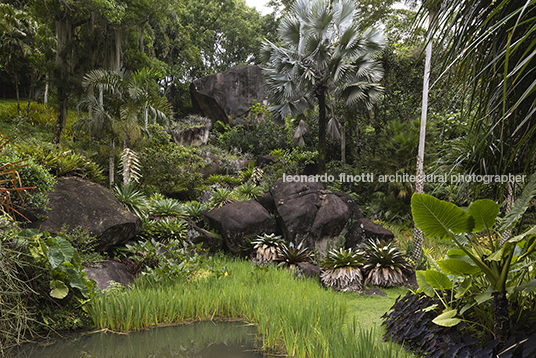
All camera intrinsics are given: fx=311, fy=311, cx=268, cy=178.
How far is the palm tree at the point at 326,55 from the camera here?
9.88 metres

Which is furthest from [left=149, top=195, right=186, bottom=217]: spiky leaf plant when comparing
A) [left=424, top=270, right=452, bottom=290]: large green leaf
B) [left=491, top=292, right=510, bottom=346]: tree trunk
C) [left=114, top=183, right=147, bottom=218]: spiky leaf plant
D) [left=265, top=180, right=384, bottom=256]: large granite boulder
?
A: [left=491, top=292, right=510, bottom=346]: tree trunk

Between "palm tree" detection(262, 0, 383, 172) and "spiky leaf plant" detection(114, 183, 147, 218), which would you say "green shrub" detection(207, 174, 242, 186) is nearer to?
"palm tree" detection(262, 0, 383, 172)

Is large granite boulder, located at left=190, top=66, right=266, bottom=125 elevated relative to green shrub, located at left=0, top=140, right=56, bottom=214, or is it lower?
elevated

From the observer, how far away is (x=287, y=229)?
8.46m

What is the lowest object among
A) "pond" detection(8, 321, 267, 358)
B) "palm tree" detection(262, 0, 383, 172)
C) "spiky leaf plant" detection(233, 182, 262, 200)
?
"pond" detection(8, 321, 267, 358)

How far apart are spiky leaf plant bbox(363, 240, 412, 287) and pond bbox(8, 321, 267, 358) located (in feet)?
10.8

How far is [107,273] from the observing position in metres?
5.42

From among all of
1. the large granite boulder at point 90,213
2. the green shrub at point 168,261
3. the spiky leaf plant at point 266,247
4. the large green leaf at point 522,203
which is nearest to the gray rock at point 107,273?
the green shrub at point 168,261

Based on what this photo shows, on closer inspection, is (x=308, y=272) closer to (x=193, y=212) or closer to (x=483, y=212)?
(x=193, y=212)

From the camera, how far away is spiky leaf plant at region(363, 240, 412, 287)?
650cm

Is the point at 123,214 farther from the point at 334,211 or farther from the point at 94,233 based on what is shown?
the point at 334,211

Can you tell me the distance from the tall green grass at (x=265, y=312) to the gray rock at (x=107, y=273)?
393mm

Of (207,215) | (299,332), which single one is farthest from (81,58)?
(299,332)

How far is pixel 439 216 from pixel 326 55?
839cm
